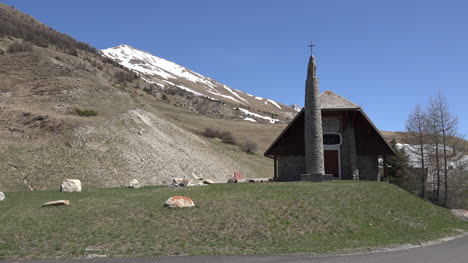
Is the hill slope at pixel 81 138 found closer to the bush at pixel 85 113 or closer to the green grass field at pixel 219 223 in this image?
the bush at pixel 85 113

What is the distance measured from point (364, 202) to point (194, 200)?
833cm

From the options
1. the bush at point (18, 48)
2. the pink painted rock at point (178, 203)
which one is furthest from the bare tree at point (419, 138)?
the bush at point (18, 48)

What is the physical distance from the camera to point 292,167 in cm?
2959

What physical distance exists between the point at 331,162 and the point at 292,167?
A: 319 cm

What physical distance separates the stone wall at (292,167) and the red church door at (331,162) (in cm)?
194

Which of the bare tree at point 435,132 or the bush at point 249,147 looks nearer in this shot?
the bare tree at point 435,132

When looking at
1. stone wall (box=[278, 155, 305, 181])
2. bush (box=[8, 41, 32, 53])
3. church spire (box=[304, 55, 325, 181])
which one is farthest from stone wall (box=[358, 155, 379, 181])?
bush (box=[8, 41, 32, 53])

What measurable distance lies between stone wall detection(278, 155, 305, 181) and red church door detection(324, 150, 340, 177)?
194 cm

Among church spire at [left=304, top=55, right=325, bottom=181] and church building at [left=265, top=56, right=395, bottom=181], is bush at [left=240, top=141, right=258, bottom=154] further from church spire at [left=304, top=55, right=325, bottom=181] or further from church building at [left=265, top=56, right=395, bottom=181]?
church spire at [left=304, top=55, right=325, bottom=181]

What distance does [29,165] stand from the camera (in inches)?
1013

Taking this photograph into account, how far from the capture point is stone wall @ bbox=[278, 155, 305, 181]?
29391 millimetres

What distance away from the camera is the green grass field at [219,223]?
11398 millimetres

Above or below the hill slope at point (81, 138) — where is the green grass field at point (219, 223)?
below

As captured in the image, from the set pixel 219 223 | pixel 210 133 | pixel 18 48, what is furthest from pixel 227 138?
pixel 219 223
